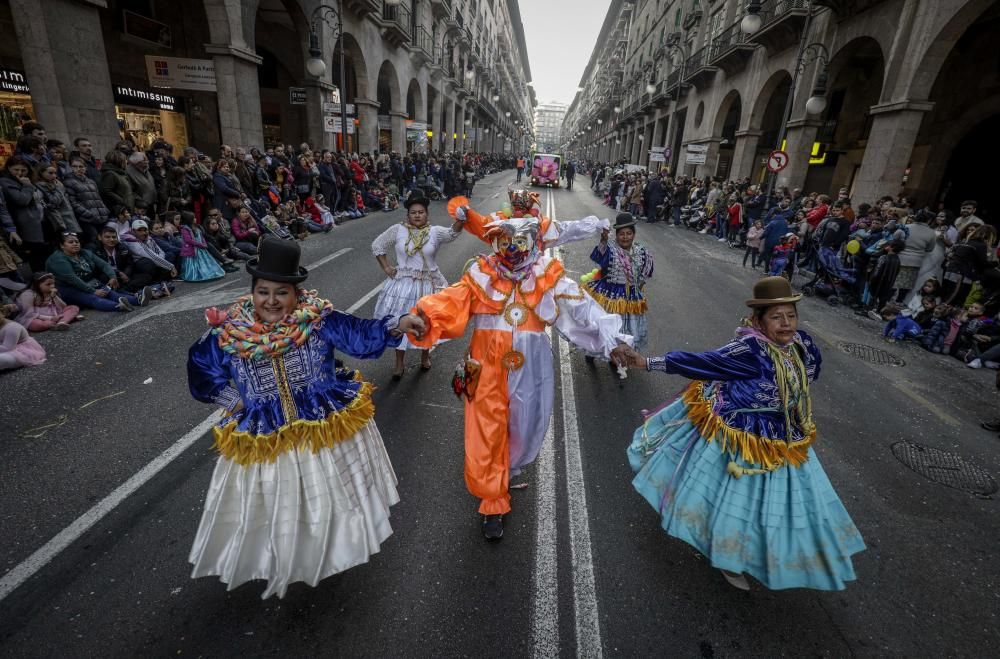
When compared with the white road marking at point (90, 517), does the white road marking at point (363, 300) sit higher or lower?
higher

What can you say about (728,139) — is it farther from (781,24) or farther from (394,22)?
(394,22)

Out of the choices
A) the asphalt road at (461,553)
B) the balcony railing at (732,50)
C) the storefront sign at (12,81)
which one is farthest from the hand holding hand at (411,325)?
the balcony railing at (732,50)

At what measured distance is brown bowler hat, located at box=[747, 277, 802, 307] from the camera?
2.71m

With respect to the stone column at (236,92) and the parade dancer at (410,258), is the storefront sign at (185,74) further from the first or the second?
the parade dancer at (410,258)

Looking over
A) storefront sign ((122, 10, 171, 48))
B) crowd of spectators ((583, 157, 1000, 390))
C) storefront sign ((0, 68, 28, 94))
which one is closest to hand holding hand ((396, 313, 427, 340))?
crowd of spectators ((583, 157, 1000, 390))

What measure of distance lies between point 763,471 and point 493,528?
172 centimetres

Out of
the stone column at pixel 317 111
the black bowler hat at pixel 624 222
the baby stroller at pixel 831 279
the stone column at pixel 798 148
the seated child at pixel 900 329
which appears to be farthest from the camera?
the stone column at pixel 317 111

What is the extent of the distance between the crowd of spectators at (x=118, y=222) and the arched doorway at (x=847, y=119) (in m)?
19.3

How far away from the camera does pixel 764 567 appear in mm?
2756

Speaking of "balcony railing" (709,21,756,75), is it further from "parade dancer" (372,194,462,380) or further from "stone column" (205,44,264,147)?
"parade dancer" (372,194,462,380)

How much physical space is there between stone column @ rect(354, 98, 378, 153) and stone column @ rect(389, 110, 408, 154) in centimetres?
443

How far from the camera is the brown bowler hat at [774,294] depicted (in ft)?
8.88

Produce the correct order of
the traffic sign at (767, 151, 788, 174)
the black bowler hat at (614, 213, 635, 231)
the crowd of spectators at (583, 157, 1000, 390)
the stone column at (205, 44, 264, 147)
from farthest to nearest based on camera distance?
the traffic sign at (767, 151, 788, 174)
the stone column at (205, 44, 264, 147)
the crowd of spectators at (583, 157, 1000, 390)
the black bowler hat at (614, 213, 635, 231)

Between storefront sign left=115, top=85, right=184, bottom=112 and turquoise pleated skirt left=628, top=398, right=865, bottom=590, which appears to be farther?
storefront sign left=115, top=85, right=184, bottom=112
